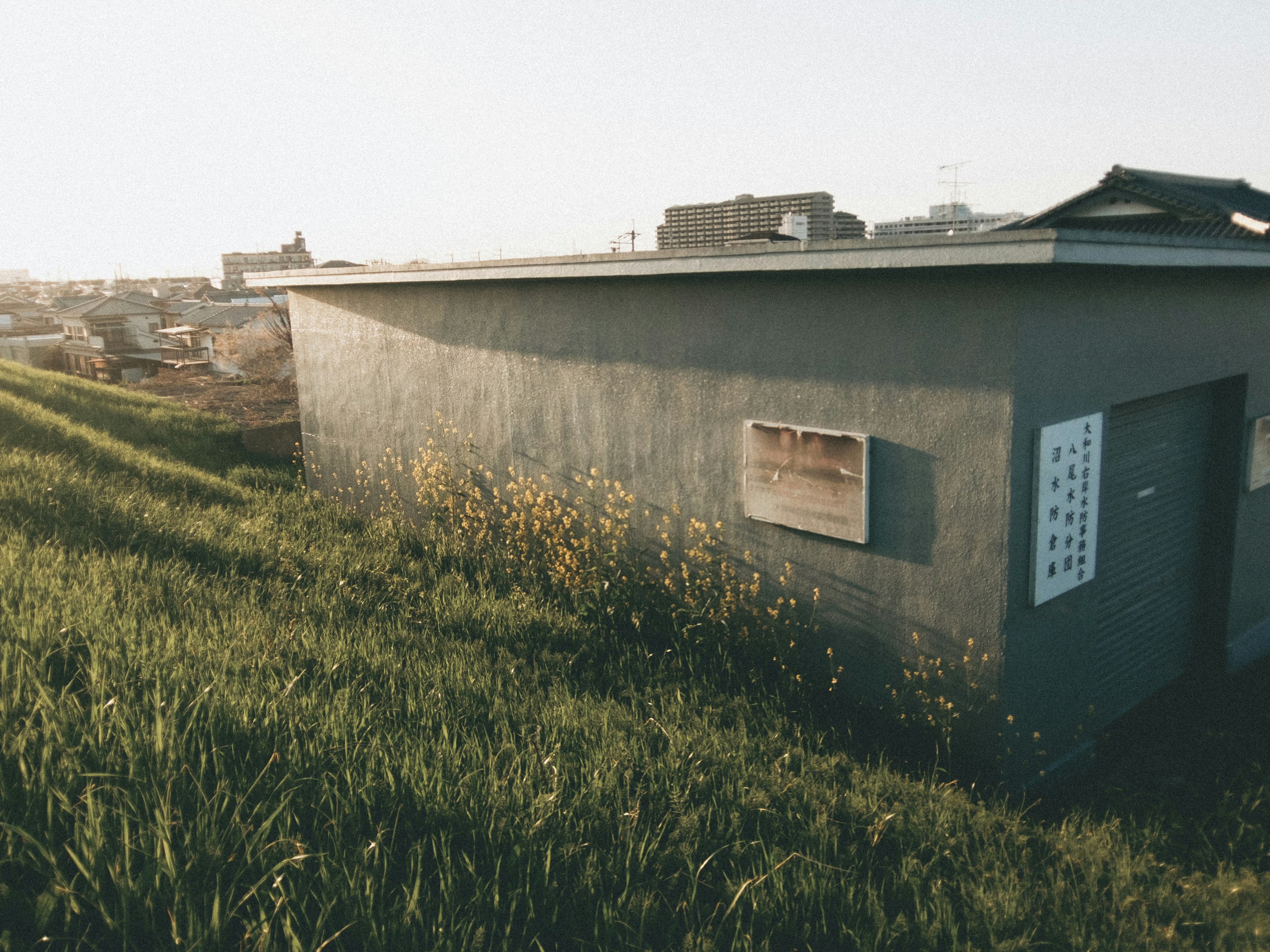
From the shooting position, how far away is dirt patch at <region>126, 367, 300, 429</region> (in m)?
28.1

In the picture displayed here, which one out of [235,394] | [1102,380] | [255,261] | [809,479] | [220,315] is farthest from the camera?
[255,261]

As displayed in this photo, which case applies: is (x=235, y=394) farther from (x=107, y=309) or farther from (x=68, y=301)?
(x=68, y=301)

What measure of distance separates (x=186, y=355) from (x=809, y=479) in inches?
2568

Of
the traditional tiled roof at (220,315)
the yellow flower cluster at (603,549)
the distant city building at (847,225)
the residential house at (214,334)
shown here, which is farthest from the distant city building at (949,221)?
the traditional tiled roof at (220,315)

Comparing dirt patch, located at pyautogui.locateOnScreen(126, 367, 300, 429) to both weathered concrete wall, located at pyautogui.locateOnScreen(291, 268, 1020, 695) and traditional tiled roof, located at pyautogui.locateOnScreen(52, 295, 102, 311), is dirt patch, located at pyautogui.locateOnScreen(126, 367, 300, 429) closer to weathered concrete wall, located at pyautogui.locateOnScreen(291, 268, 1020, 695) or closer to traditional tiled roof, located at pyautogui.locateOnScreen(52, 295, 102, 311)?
weathered concrete wall, located at pyautogui.locateOnScreen(291, 268, 1020, 695)

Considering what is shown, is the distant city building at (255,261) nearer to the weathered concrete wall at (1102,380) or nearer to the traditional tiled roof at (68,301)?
the traditional tiled roof at (68,301)

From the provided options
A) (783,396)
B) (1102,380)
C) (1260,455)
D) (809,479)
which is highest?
(1102,380)

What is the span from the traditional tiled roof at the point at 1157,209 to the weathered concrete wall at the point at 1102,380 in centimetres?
50

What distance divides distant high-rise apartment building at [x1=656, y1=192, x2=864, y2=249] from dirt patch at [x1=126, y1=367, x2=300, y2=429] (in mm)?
11141

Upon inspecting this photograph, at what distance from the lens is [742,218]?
45.7 feet

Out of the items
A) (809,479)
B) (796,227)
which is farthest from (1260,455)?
(796,227)

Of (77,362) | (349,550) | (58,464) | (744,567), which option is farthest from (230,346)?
(744,567)

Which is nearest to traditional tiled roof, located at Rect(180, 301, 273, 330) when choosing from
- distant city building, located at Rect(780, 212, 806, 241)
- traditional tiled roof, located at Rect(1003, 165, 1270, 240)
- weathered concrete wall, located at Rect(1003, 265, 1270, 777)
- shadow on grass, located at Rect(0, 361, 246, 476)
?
shadow on grass, located at Rect(0, 361, 246, 476)

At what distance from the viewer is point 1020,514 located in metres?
5.17
